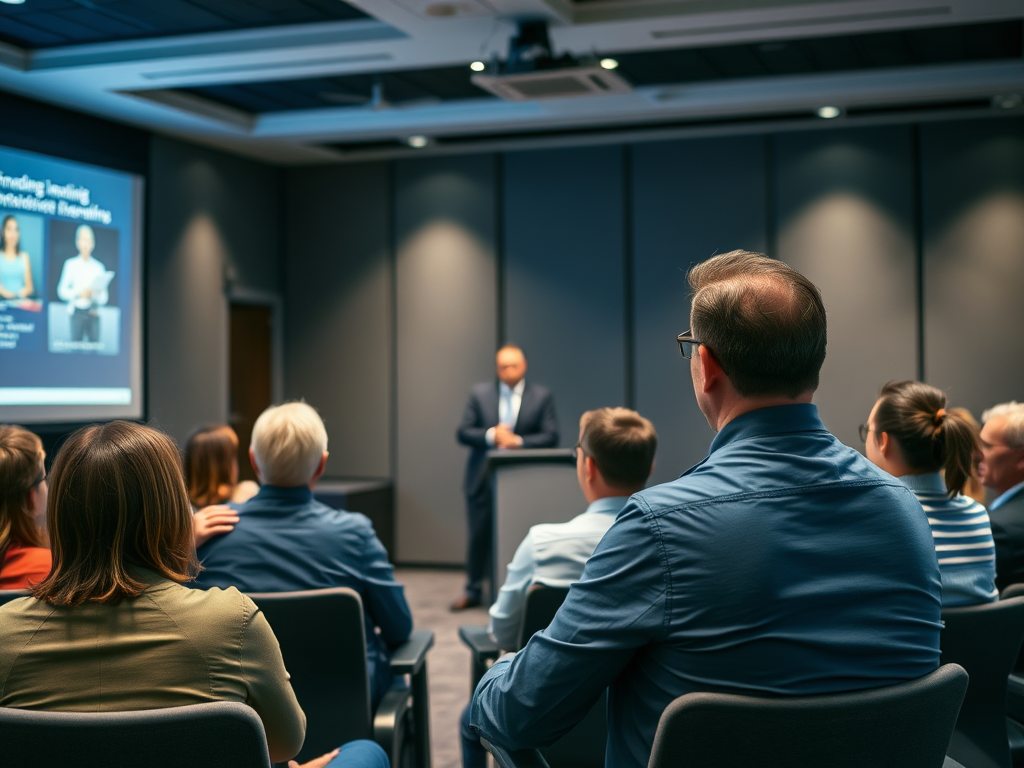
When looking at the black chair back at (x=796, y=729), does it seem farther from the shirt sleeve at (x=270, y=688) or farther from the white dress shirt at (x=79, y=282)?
the white dress shirt at (x=79, y=282)

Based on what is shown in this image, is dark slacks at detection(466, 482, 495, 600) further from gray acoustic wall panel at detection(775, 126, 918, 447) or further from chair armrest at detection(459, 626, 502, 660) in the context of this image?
chair armrest at detection(459, 626, 502, 660)

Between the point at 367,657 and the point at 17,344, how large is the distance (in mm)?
4327

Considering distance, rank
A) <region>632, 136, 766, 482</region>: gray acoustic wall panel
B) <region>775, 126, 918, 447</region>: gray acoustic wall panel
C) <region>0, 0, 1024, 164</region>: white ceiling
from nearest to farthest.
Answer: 1. <region>0, 0, 1024, 164</region>: white ceiling
2. <region>775, 126, 918, 447</region>: gray acoustic wall panel
3. <region>632, 136, 766, 482</region>: gray acoustic wall panel

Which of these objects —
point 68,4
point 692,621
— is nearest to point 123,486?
point 692,621

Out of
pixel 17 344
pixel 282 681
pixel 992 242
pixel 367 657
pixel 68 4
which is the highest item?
pixel 68 4

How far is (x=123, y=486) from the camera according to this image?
1.53m

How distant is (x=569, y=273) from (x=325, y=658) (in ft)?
18.1

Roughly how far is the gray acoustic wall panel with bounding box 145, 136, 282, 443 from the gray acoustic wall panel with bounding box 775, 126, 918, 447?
4240 millimetres

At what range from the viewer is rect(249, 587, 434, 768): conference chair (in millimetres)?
→ 2211

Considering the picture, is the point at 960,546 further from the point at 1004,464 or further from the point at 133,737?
the point at 133,737

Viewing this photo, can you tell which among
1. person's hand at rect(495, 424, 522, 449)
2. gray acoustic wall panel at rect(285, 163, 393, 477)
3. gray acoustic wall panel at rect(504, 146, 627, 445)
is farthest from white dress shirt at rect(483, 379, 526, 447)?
gray acoustic wall panel at rect(285, 163, 393, 477)

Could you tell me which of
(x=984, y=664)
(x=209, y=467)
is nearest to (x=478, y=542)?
(x=209, y=467)

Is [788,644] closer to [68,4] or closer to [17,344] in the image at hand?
[68,4]

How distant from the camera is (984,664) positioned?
215 cm
